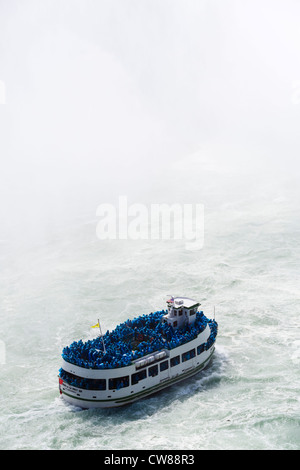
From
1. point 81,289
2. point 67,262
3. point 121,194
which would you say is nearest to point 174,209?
point 121,194

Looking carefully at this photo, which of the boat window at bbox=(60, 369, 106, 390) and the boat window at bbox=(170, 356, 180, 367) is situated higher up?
the boat window at bbox=(170, 356, 180, 367)

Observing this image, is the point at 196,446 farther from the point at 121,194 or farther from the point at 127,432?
the point at 121,194

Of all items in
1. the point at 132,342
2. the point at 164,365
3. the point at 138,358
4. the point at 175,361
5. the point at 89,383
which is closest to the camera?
the point at 89,383

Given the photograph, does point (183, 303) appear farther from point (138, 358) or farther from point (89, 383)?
point (89, 383)

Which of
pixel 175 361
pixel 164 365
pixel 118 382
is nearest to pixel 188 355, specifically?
pixel 175 361

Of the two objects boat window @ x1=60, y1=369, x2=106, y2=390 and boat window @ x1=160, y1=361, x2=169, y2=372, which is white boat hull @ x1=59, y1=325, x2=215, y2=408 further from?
boat window @ x1=60, y1=369, x2=106, y2=390

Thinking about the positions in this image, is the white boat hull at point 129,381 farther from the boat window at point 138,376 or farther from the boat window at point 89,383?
the boat window at point 89,383

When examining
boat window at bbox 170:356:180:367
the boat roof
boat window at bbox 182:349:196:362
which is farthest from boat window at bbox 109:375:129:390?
the boat roof
